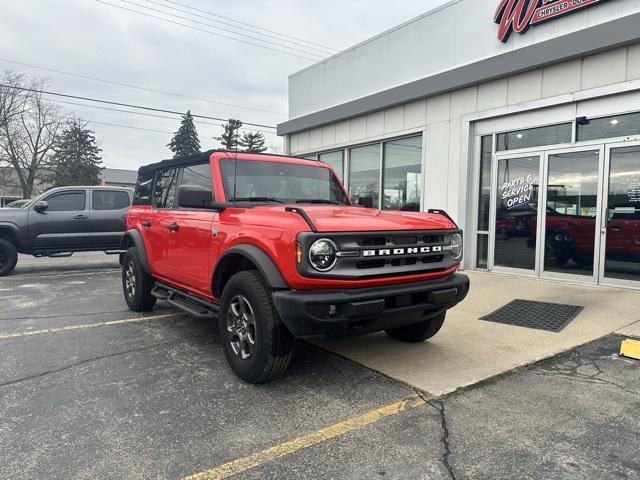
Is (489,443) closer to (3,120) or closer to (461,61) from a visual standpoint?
(461,61)

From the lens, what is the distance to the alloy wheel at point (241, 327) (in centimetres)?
367

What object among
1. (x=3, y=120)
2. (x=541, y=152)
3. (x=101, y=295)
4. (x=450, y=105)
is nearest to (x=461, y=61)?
(x=450, y=105)

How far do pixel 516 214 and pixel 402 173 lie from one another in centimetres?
302

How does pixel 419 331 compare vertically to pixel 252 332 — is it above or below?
below

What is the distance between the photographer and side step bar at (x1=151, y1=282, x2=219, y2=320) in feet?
14.4

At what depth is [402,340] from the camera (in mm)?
4770

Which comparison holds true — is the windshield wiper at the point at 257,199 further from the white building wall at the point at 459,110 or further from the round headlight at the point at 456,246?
the white building wall at the point at 459,110

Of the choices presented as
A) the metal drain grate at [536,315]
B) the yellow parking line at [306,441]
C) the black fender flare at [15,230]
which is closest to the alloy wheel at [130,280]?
the yellow parking line at [306,441]

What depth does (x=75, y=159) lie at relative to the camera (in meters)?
50.5

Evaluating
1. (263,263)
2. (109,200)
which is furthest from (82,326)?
(109,200)

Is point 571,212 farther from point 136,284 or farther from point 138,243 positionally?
point 136,284

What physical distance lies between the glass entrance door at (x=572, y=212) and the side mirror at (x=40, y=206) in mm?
10215

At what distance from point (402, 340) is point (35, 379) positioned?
333 cm

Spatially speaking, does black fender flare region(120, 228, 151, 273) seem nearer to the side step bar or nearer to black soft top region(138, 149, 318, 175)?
the side step bar
